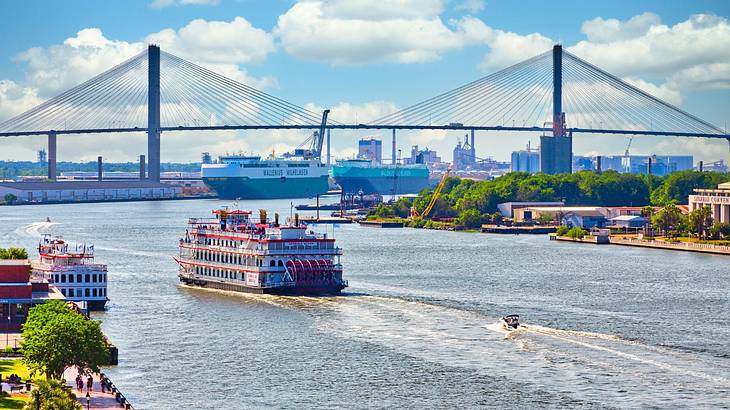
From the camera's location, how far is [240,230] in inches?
2255

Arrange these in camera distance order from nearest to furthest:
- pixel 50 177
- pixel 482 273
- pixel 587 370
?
pixel 587 370 → pixel 482 273 → pixel 50 177

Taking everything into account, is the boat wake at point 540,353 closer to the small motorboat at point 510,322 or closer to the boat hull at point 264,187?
the small motorboat at point 510,322

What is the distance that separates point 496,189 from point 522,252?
41972mm

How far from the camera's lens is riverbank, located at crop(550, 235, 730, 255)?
79812 millimetres

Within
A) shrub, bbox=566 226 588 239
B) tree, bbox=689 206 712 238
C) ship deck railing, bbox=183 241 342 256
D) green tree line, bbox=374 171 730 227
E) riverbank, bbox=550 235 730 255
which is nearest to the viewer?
ship deck railing, bbox=183 241 342 256

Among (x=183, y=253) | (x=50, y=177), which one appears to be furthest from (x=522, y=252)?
(x=50, y=177)

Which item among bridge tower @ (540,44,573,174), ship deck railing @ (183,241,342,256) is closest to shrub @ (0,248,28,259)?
ship deck railing @ (183,241,342,256)

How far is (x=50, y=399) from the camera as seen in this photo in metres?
29.9

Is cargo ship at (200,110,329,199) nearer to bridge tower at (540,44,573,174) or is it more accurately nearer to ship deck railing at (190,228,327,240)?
bridge tower at (540,44,573,174)

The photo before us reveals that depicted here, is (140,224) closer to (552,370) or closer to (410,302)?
(410,302)

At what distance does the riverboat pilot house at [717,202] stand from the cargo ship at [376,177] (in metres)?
76.2

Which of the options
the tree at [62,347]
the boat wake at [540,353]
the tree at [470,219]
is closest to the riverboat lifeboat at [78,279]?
the boat wake at [540,353]

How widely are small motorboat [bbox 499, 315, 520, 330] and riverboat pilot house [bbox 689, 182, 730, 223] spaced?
158 ft

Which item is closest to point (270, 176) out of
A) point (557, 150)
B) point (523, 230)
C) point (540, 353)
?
point (557, 150)
